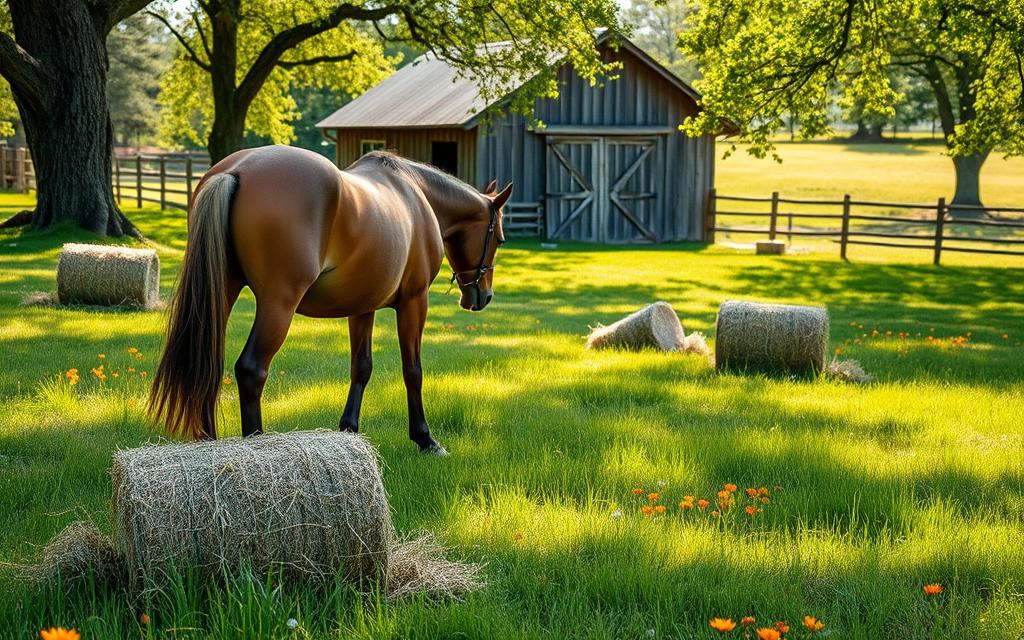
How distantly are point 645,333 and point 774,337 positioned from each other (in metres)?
1.78

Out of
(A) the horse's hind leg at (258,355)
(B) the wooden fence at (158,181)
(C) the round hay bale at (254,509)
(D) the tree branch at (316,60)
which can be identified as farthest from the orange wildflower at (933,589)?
(D) the tree branch at (316,60)

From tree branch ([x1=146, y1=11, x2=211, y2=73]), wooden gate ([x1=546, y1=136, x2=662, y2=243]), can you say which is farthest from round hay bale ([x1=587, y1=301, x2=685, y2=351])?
tree branch ([x1=146, y1=11, x2=211, y2=73])

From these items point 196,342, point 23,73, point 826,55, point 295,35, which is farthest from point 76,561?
point 295,35

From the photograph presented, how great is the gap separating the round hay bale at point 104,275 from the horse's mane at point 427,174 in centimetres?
653

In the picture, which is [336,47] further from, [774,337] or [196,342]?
[196,342]

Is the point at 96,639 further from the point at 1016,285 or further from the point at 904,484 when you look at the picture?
the point at 1016,285

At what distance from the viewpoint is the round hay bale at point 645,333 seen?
1089 cm

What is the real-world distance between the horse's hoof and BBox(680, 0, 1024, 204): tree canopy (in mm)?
12086

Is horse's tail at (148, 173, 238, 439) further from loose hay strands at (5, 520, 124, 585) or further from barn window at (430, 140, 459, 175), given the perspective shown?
barn window at (430, 140, 459, 175)

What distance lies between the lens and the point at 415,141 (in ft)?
94.8

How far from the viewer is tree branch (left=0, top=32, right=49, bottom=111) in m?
17.6

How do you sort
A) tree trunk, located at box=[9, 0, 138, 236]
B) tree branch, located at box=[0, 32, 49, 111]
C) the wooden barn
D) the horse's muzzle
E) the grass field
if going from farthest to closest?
the wooden barn < tree trunk, located at box=[9, 0, 138, 236] < tree branch, located at box=[0, 32, 49, 111] < the horse's muzzle < the grass field

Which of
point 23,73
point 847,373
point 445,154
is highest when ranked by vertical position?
point 23,73

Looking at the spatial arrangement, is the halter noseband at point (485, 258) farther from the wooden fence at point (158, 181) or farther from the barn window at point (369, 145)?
the barn window at point (369, 145)
